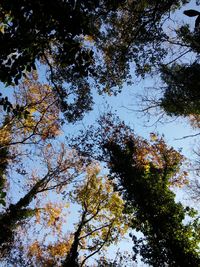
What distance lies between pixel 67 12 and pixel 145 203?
44.6 feet

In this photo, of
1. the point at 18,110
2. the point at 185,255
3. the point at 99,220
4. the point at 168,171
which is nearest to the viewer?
the point at 18,110

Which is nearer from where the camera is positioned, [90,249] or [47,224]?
[90,249]

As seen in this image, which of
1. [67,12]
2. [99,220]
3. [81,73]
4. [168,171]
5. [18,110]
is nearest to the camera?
[67,12]

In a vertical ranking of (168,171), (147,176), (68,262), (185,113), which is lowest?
(68,262)

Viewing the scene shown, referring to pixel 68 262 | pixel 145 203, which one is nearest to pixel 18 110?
pixel 145 203

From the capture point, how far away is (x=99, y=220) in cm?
2508

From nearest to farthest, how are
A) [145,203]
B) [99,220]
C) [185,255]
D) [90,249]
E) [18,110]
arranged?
1. [18,110]
2. [185,255]
3. [145,203]
4. [90,249]
5. [99,220]

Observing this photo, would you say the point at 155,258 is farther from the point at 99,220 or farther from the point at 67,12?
the point at 67,12

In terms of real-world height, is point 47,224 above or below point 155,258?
above

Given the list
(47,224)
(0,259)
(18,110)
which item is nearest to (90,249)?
(47,224)

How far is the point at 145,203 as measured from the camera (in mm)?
16938

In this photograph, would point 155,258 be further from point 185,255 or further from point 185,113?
point 185,113

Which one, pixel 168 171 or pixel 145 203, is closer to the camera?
pixel 145 203

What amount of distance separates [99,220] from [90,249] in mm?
Result: 2571
